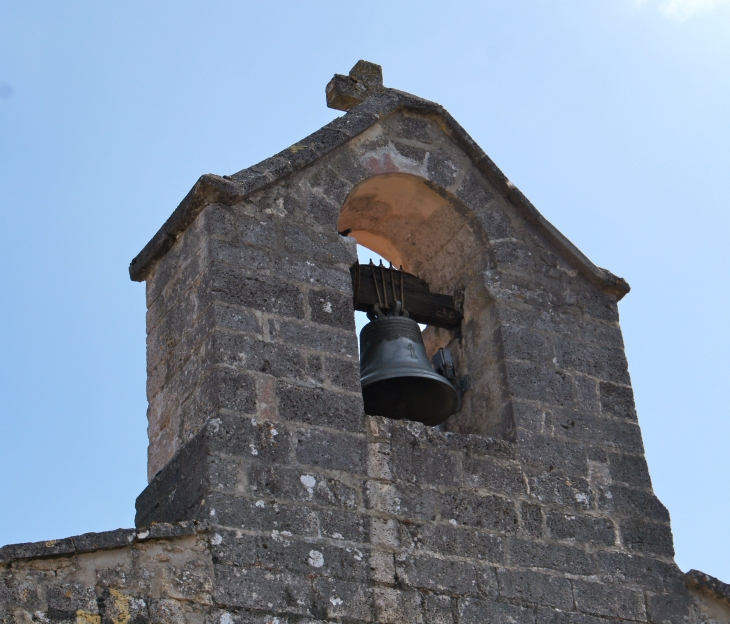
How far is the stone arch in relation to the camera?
6738mm

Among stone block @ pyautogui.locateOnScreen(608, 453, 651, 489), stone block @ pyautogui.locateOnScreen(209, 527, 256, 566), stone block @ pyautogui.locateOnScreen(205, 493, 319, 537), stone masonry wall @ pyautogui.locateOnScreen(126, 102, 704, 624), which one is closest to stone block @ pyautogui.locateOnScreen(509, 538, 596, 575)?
stone masonry wall @ pyautogui.locateOnScreen(126, 102, 704, 624)

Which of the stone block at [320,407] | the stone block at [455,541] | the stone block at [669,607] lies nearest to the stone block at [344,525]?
the stone block at [455,541]

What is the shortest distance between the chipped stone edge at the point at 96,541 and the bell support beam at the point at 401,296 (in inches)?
72.9

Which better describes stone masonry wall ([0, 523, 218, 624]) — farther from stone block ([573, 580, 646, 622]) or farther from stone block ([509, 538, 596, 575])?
stone block ([573, 580, 646, 622])

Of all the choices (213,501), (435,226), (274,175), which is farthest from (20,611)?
(435,226)

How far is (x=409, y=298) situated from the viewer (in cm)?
703

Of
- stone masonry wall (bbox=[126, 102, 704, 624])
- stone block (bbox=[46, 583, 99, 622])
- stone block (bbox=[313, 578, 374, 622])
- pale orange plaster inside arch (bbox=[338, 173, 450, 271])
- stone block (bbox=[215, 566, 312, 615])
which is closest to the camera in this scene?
stone block (bbox=[46, 583, 99, 622])

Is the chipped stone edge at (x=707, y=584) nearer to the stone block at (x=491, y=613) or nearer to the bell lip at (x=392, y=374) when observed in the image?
the stone block at (x=491, y=613)

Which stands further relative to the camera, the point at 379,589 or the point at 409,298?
the point at 409,298

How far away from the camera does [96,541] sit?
5137 mm

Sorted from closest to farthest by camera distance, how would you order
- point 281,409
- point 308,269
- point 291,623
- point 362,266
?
point 291,623
point 281,409
point 308,269
point 362,266

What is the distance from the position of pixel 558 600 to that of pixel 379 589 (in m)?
0.82

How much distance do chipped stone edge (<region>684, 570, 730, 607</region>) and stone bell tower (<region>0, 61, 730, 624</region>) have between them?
0.04 ft

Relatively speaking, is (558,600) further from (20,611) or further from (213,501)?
(20,611)
